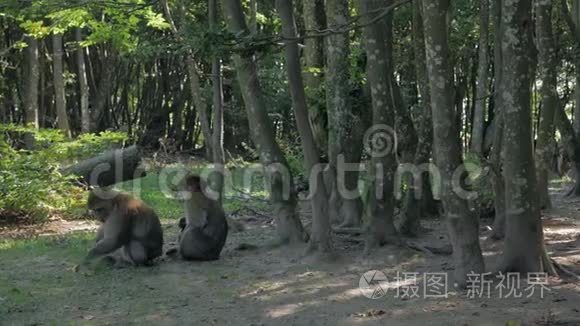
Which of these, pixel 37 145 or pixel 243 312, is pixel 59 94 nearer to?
pixel 37 145

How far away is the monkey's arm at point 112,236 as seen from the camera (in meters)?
9.78

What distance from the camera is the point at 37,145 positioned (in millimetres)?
15141

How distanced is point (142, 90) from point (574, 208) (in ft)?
64.0

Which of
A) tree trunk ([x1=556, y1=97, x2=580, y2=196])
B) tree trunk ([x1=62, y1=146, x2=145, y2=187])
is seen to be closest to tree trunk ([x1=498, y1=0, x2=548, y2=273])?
tree trunk ([x1=556, y1=97, x2=580, y2=196])

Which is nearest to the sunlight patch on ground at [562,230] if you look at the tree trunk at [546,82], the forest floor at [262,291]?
the forest floor at [262,291]

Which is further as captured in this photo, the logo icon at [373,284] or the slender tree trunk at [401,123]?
the slender tree trunk at [401,123]

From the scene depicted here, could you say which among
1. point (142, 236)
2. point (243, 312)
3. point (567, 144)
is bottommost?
point (243, 312)

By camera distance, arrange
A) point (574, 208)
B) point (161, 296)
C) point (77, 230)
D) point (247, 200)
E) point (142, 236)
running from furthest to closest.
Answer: point (247, 200) → point (574, 208) → point (77, 230) → point (142, 236) → point (161, 296)

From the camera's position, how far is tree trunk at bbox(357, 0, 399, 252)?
9758 mm

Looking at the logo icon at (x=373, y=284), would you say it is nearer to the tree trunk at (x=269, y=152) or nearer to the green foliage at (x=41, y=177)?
the tree trunk at (x=269, y=152)

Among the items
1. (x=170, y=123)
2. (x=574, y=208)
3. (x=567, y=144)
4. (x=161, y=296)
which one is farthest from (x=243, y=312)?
(x=170, y=123)

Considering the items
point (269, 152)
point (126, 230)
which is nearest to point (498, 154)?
point (269, 152)

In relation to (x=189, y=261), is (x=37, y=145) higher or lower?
higher

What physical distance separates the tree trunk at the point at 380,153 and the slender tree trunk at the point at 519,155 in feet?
6.48
